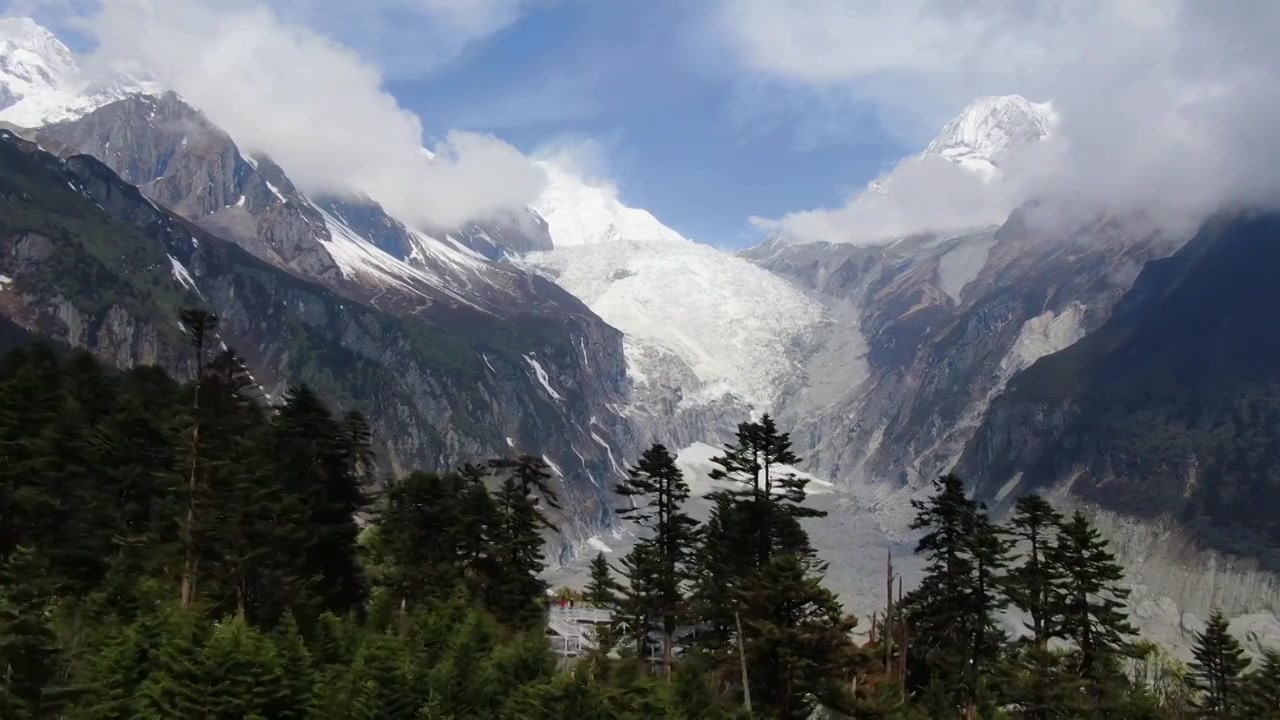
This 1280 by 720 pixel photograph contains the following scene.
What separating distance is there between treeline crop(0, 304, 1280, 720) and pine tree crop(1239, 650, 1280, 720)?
407 millimetres

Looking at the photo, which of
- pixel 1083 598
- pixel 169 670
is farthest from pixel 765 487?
pixel 169 670

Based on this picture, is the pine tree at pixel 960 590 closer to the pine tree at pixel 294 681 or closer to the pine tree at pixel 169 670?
the pine tree at pixel 294 681

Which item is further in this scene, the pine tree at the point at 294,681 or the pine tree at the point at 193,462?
the pine tree at the point at 193,462

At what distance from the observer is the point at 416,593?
63938mm

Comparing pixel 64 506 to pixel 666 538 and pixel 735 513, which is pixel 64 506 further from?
pixel 735 513

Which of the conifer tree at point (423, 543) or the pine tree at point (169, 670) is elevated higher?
the conifer tree at point (423, 543)

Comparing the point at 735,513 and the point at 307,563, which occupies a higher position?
the point at 735,513

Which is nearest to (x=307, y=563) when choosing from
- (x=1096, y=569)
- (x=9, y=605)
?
(x=9, y=605)

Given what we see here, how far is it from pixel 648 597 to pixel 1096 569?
2436 centimetres

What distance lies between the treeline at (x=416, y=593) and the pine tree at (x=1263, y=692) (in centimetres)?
41

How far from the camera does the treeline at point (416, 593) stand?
37031 millimetres

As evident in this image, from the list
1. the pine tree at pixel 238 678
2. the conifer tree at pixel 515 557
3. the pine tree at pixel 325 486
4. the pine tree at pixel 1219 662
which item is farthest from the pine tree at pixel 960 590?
the pine tree at pixel 1219 662

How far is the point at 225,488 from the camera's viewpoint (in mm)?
50562

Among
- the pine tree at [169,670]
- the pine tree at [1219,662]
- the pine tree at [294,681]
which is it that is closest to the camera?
the pine tree at [169,670]
